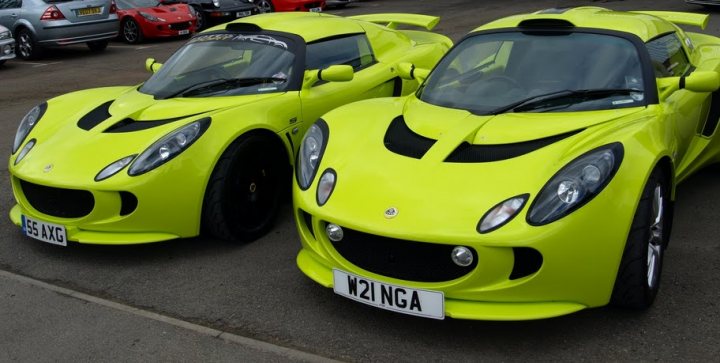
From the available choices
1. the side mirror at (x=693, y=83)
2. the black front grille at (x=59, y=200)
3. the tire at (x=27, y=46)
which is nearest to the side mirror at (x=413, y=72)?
the side mirror at (x=693, y=83)

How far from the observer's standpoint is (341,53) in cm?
604

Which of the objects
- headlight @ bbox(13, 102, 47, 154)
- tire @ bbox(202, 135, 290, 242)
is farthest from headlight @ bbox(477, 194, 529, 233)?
headlight @ bbox(13, 102, 47, 154)

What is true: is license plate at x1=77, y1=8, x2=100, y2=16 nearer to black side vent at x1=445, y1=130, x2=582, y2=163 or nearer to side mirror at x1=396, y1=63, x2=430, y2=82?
side mirror at x1=396, y1=63, x2=430, y2=82

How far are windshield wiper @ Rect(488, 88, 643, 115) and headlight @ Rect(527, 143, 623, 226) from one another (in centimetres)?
68

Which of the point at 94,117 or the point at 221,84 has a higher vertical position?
the point at 221,84

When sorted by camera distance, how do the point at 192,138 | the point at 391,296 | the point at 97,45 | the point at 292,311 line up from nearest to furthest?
the point at 391,296
the point at 292,311
the point at 192,138
the point at 97,45

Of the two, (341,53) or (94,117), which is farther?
(341,53)

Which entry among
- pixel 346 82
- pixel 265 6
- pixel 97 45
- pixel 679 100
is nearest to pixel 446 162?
pixel 679 100

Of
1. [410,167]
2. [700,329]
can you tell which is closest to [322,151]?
Answer: [410,167]

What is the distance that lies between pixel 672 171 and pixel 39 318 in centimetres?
331

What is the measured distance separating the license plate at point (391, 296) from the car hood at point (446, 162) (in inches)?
9.8

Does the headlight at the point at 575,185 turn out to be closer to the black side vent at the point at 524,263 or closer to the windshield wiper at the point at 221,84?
the black side vent at the point at 524,263

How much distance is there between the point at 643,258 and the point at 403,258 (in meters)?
1.05

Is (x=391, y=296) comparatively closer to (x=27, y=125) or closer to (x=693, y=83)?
(x=693, y=83)
